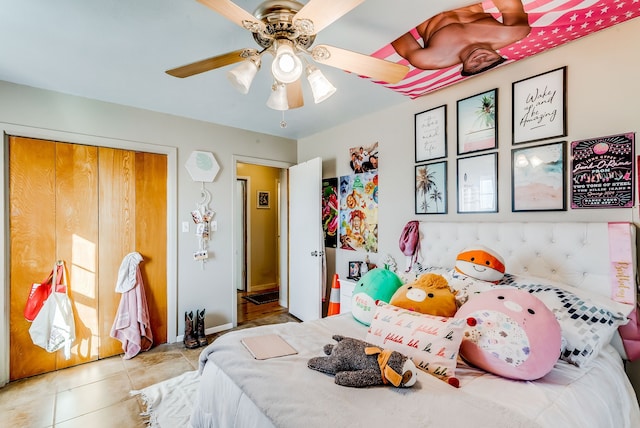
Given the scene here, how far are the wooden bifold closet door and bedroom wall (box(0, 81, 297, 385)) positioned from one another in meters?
0.08

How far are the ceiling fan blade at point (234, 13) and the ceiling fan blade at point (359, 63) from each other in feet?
0.88

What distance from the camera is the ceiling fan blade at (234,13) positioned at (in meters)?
1.04

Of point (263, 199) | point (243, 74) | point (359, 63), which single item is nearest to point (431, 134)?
point (359, 63)

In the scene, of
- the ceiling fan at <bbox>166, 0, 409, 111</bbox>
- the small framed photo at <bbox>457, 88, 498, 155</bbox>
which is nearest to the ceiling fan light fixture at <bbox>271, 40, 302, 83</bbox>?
the ceiling fan at <bbox>166, 0, 409, 111</bbox>

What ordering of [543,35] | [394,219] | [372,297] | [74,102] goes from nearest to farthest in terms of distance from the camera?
[543,35] < [372,297] < [74,102] < [394,219]

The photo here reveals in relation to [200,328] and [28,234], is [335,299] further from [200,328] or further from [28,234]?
[28,234]

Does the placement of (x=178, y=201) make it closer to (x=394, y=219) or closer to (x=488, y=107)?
(x=394, y=219)

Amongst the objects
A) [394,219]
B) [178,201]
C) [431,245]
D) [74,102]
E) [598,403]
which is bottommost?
[598,403]

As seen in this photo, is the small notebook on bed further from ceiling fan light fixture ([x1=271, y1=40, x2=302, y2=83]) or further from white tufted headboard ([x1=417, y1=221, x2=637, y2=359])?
white tufted headboard ([x1=417, y1=221, x2=637, y2=359])

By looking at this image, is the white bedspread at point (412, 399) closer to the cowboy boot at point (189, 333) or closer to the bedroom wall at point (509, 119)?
the bedroom wall at point (509, 119)

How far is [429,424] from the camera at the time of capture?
906mm

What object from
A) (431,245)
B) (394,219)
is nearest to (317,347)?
(431,245)

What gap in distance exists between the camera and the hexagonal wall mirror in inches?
128

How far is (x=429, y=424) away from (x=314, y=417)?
36cm
